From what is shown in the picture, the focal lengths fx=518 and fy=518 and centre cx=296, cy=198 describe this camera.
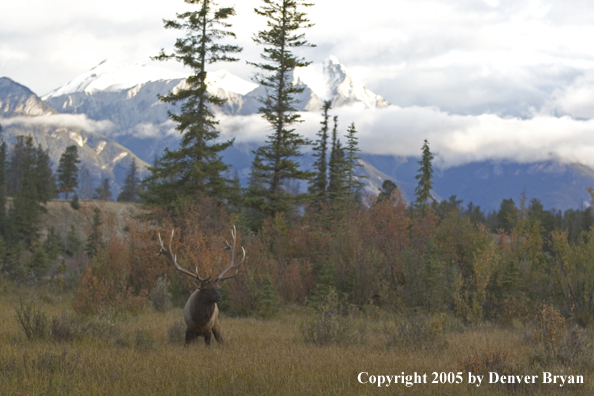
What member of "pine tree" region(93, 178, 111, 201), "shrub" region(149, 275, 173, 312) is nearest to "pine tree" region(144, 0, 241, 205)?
"shrub" region(149, 275, 173, 312)

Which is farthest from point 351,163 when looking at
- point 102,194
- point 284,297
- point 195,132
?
point 102,194

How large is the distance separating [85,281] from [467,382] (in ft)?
30.5

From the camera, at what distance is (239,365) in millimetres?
6863

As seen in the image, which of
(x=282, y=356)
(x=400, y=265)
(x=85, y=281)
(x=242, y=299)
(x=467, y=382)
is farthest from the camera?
(x=400, y=265)

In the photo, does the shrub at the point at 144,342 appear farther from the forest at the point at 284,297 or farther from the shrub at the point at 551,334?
the shrub at the point at 551,334

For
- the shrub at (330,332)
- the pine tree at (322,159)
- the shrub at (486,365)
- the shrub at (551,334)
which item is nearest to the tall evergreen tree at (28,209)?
the pine tree at (322,159)

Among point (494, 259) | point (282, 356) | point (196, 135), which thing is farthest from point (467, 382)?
point (196, 135)

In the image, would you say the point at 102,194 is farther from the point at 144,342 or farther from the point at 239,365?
the point at 239,365

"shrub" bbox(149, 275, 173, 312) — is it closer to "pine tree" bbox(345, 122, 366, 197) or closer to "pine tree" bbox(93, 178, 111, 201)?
"pine tree" bbox(345, 122, 366, 197)

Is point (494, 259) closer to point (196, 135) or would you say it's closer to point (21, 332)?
point (21, 332)

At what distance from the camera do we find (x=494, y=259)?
14016mm

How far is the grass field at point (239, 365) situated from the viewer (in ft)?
18.7

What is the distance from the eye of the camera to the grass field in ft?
18.7

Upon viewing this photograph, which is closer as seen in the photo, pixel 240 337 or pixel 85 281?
pixel 240 337
